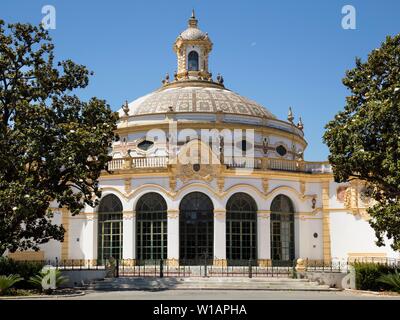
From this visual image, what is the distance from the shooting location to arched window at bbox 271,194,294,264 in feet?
149

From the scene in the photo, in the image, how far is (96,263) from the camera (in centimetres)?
4528

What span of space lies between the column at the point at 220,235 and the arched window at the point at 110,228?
6931 millimetres

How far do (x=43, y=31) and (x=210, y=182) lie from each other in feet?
56.0

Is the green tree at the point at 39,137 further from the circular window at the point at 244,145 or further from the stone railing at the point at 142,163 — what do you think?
the circular window at the point at 244,145

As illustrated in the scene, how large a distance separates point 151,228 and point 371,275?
18226 mm

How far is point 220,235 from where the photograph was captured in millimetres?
43625

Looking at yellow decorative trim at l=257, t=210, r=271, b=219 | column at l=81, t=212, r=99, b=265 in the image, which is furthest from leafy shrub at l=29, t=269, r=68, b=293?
yellow decorative trim at l=257, t=210, r=271, b=219

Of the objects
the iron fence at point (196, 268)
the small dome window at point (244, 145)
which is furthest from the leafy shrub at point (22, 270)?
the small dome window at point (244, 145)

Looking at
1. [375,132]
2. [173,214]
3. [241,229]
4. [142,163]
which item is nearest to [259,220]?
[241,229]

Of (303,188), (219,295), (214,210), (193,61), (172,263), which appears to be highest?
(193,61)

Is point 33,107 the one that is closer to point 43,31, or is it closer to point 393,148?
point 43,31

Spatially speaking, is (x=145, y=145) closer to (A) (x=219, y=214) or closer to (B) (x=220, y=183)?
(B) (x=220, y=183)

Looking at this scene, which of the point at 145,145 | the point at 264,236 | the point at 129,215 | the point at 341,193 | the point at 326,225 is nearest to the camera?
the point at 129,215
